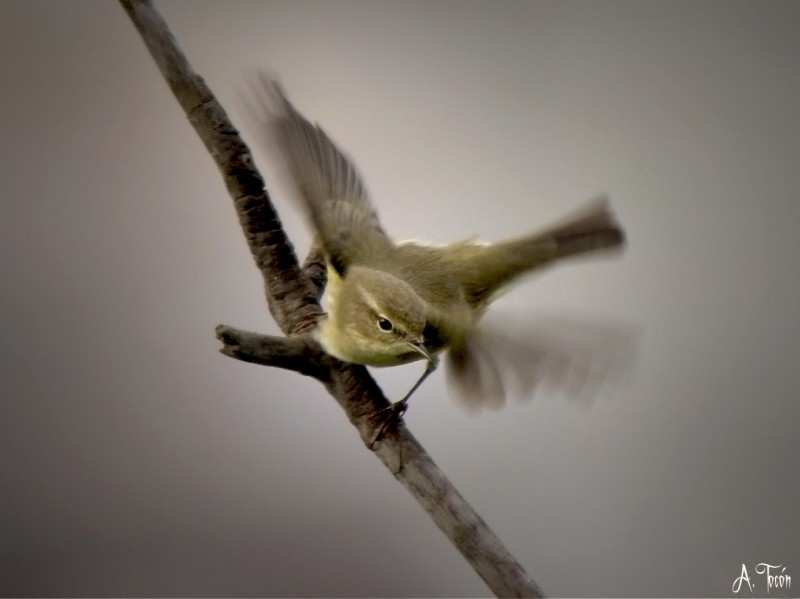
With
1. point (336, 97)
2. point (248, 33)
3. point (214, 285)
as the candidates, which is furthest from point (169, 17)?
point (214, 285)

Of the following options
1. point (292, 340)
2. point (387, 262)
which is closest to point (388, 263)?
point (387, 262)

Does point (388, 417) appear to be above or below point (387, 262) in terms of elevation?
below

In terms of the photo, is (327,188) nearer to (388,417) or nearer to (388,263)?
(388,263)

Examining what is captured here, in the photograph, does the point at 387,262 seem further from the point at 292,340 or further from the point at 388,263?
the point at 292,340

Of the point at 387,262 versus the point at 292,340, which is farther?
the point at 387,262

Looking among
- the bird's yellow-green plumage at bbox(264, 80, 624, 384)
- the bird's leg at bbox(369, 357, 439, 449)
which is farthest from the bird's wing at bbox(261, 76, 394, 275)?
the bird's leg at bbox(369, 357, 439, 449)

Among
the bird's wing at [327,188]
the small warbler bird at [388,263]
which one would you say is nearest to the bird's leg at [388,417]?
the small warbler bird at [388,263]

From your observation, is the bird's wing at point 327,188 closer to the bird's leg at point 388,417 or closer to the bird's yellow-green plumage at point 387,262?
the bird's yellow-green plumage at point 387,262
